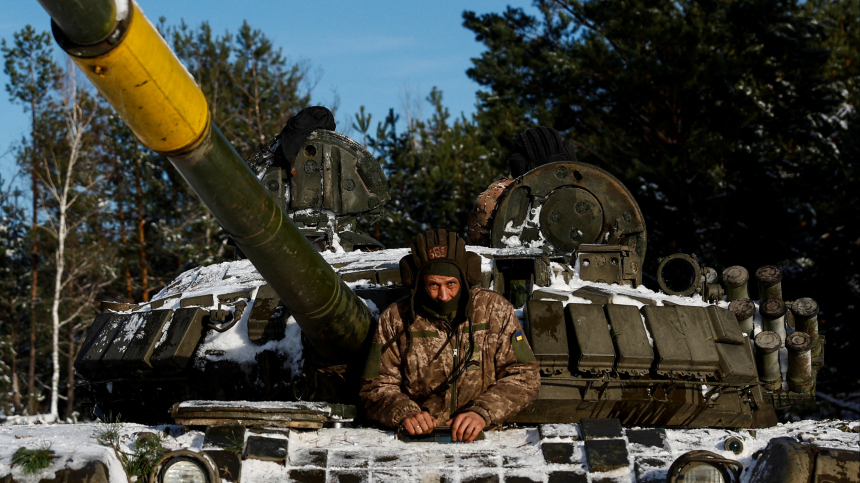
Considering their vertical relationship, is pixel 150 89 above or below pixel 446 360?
above

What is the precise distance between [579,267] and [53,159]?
2299 centimetres

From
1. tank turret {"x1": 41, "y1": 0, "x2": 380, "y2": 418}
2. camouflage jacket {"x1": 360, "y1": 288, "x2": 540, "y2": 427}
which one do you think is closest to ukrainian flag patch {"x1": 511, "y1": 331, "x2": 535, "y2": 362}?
camouflage jacket {"x1": 360, "y1": 288, "x2": 540, "y2": 427}

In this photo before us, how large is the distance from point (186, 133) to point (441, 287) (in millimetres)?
1952

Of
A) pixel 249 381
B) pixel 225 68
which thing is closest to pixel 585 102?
pixel 225 68

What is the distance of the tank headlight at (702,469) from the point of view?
4.34 metres

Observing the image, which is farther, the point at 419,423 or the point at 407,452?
the point at 419,423

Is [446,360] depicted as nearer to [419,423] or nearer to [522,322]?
[419,423]

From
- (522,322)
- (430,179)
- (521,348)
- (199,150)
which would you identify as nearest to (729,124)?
(430,179)

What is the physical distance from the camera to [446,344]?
558cm

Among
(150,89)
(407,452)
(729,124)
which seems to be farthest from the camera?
(729,124)

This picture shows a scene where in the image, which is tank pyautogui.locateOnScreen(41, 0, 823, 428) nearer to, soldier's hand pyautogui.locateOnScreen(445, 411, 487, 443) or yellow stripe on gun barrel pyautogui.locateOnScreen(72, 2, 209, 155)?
yellow stripe on gun barrel pyautogui.locateOnScreen(72, 2, 209, 155)

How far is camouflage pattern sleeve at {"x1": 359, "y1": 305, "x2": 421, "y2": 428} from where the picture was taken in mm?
5223

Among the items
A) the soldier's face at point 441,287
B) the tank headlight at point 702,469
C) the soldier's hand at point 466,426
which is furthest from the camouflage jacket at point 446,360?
the tank headlight at point 702,469

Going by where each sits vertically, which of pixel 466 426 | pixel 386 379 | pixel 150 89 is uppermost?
pixel 150 89
